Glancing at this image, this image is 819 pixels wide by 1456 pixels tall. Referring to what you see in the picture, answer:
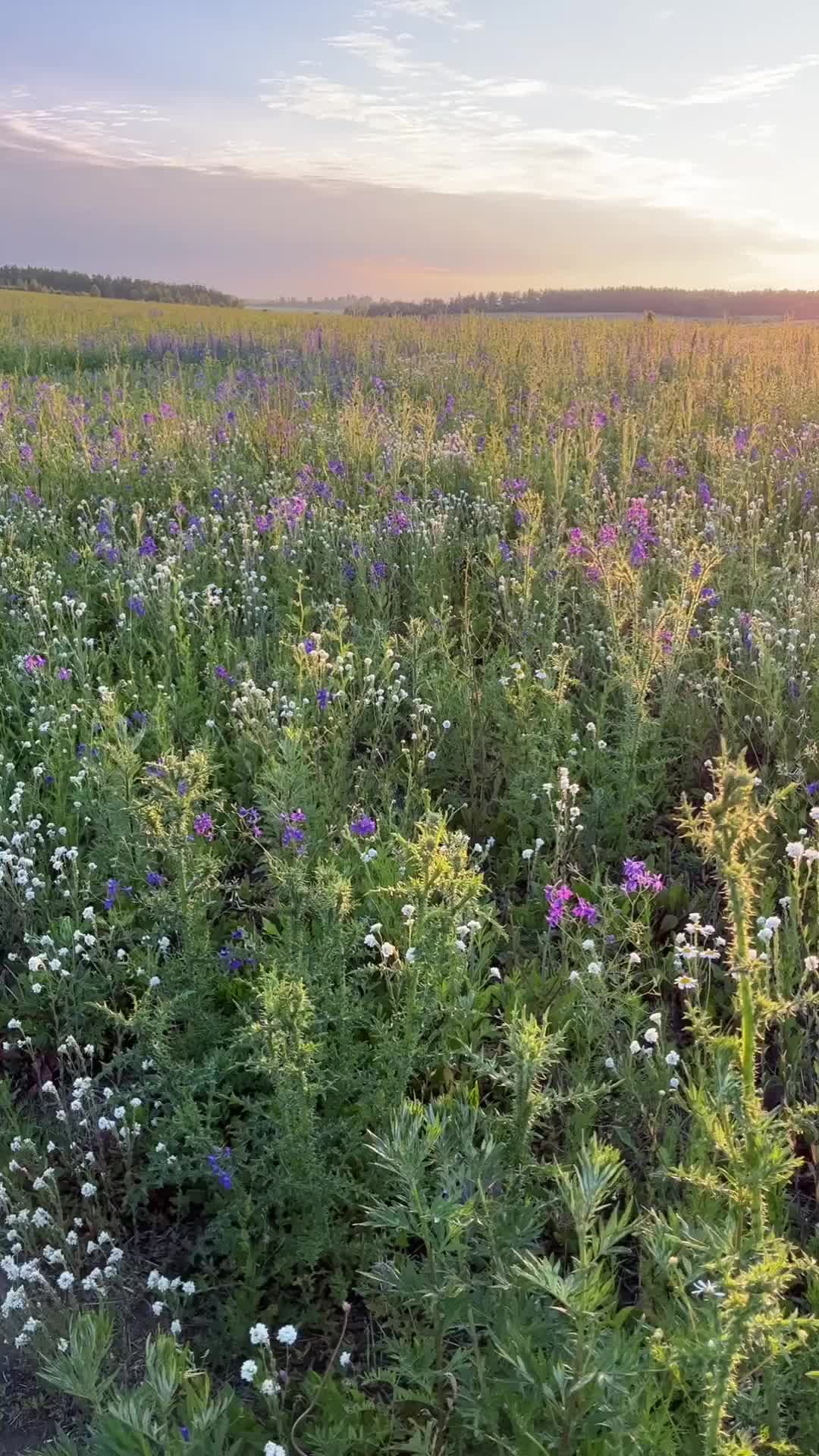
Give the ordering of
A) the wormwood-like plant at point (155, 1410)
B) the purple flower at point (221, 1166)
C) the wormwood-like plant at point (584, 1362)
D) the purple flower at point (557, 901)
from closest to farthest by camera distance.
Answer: the wormwood-like plant at point (584, 1362) → the wormwood-like plant at point (155, 1410) → the purple flower at point (221, 1166) → the purple flower at point (557, 901)

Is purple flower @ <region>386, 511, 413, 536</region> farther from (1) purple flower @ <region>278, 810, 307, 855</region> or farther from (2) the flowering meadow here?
(1) purple flower @ <region>278, 810, 307, 855</region>

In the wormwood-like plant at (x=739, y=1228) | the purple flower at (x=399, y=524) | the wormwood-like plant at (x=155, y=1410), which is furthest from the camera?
the purple flower at (x=399, y=524)

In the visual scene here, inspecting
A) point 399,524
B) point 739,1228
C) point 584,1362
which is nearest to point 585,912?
point 739,1228

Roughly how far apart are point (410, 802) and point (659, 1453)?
2.22 meters

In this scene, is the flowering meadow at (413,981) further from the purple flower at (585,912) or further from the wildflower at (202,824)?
the wildflower at (202,824)

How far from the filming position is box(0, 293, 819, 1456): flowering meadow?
1568 millimetres

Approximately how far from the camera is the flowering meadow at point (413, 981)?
1.57m

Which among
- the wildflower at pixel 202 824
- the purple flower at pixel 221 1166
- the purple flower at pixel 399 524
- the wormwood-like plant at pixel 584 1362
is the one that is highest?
the purple flower at pixel 399 524

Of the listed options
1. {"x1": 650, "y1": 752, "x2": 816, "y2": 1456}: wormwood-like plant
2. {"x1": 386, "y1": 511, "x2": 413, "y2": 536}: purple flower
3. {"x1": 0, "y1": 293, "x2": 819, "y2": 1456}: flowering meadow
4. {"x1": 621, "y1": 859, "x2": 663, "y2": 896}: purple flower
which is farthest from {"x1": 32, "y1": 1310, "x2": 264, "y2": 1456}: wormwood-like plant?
Answer: {"x1": 386, "y1": 511, "x2": 413, "y2": 536}: purple flower

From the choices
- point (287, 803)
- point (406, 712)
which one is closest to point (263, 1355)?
point (287, 803)

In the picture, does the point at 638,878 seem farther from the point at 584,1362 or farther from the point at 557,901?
the point at 584,1362

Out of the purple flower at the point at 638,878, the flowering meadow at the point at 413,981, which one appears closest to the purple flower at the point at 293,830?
the flowering meadow at the point at 413,981

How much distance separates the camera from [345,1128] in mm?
2227

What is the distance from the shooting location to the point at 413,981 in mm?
2107
